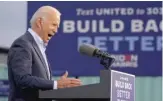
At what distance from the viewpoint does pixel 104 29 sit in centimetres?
1189

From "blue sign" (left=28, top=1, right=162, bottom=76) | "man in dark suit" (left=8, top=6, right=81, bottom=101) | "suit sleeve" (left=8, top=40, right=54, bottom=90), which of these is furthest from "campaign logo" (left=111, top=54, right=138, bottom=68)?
"suit sleeve" (left=8, top=40, right=54, bottom=90)

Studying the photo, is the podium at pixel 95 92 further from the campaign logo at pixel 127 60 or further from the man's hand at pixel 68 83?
the campaign logo at pixel 127 60

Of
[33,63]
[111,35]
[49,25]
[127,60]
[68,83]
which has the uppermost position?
[49,25]

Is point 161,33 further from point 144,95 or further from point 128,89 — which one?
point 128,89

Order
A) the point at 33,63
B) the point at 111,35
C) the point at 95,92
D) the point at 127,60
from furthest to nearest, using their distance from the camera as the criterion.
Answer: the point at 111,35, the point at 127,60, the point at 33,63, the point at 95,92

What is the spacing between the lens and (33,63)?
416 cm

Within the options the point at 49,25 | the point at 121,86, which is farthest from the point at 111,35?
the point at 121,86

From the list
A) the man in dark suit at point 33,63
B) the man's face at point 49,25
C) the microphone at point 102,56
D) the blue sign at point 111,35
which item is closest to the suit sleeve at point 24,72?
the man in dark suit at point 33,63

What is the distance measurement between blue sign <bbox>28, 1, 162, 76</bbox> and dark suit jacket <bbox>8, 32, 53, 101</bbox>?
754 centimetres

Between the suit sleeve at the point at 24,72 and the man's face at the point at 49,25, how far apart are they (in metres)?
0.18

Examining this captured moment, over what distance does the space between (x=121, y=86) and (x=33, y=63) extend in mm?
559

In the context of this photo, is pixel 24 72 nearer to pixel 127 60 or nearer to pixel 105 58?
pixel 105 58

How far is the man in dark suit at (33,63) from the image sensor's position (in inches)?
158

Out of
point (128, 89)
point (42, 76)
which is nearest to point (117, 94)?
point (128, 89)
